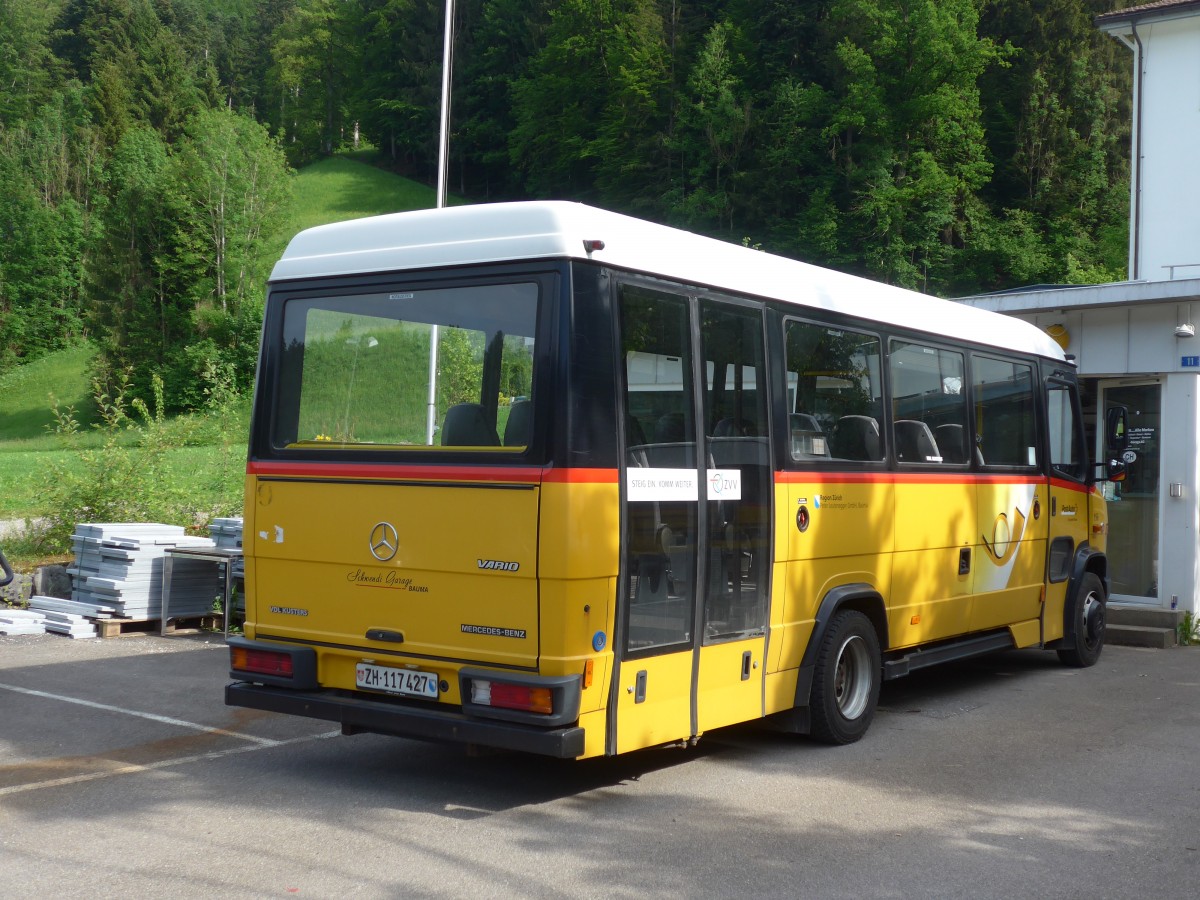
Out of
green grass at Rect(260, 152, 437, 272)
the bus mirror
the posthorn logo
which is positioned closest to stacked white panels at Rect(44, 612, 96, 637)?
the posthorn logo

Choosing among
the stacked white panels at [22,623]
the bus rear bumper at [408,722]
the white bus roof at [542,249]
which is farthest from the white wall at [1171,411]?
the stacked white panels at [22,623]

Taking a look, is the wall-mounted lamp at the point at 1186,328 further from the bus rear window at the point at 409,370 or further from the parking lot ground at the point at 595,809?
the bus rear window at the point at 409,370

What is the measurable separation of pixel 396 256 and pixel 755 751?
372cm

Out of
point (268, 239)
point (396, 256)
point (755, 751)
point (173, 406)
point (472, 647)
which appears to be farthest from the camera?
point (268, 239)

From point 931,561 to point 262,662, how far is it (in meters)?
4.73

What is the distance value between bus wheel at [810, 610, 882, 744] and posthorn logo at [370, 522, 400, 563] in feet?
9.05

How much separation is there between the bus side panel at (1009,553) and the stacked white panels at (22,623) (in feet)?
28.8

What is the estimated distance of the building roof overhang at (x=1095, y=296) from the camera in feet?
42.5

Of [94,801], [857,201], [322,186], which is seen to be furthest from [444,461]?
[322,186]

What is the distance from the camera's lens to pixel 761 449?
704 centimetres

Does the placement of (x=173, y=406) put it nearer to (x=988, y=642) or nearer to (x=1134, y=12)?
(x=1134, y=12)

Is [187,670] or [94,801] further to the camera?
[187,670]

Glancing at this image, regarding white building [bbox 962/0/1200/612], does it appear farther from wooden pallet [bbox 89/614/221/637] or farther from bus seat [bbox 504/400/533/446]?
wooden pallet [bbox 89/614/221/637]

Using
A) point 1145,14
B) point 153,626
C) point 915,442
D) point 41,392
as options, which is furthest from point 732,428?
point 41,392
